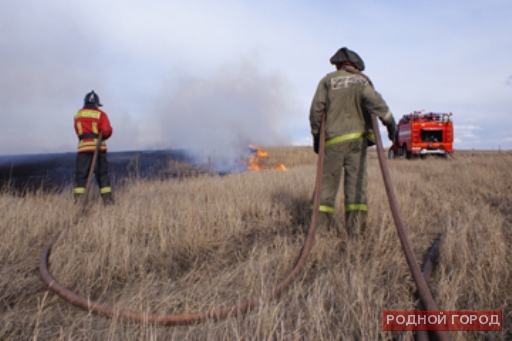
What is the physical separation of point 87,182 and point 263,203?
10.2 feet

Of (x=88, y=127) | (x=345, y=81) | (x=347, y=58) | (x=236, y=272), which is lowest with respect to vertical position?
(x=236, y=272)

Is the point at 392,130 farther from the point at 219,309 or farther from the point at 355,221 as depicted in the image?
the point at 219,309

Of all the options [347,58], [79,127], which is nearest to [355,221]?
[347,58]

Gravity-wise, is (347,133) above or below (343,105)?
below

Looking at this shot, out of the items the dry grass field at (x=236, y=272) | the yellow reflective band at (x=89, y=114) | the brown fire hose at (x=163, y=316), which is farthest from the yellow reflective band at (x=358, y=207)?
the yellow reflective band at (x=89, y=114)

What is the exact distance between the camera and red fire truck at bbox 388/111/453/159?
16688 mm

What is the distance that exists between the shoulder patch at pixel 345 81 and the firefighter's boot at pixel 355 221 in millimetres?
1564

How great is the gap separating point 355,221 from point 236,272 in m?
1.65

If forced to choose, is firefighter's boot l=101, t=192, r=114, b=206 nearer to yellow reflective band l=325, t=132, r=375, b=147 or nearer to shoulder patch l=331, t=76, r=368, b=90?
yellow reflective band l=325, t=132, r=375, b=147

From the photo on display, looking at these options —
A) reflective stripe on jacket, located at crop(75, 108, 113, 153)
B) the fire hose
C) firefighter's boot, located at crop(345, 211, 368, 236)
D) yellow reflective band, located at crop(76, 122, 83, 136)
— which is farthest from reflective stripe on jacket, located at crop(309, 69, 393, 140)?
yellow reflective band, located at crop(76, 122, 83, 136)

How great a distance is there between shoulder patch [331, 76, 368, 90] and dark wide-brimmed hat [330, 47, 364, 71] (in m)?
0.26

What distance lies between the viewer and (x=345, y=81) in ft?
11.9

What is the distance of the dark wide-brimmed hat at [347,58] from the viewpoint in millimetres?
3725

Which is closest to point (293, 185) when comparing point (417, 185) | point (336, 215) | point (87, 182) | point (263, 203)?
point (263, 203)
